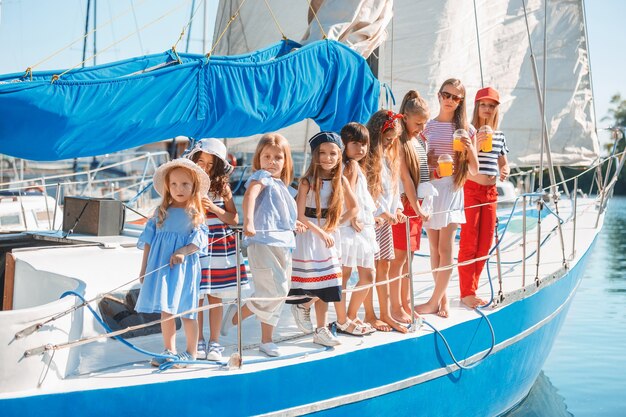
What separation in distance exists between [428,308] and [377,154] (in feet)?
4.22

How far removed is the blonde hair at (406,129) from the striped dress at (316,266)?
958 mm

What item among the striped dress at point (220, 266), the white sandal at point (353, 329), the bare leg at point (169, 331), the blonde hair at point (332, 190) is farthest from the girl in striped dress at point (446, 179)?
the bare leg at point (169, 331)

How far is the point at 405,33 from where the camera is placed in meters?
10.1

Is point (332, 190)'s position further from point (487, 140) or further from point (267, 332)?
point (487, 140)

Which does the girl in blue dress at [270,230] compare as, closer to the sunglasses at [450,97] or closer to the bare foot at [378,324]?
the bare foot at [378,324]

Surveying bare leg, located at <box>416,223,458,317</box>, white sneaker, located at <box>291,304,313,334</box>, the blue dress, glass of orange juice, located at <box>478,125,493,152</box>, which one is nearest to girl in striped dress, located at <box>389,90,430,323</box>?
bare leg, located at <box>416,223,458,317</box>

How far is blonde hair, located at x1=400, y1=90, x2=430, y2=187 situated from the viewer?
17.9 ft

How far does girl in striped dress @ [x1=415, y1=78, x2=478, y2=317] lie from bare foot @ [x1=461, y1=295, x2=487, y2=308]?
32cm

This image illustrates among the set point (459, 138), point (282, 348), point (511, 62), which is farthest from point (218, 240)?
point (511, 62)

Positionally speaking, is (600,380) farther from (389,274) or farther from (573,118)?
(389,274)

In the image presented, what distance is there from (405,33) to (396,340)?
603 cm

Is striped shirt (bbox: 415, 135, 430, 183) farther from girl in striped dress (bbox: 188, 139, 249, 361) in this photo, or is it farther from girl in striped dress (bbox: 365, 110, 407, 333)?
girl in striped dress (bbox: 188, 139, 249, 361)

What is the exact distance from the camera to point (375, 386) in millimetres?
4805

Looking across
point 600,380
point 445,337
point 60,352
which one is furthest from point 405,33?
point 60,352
